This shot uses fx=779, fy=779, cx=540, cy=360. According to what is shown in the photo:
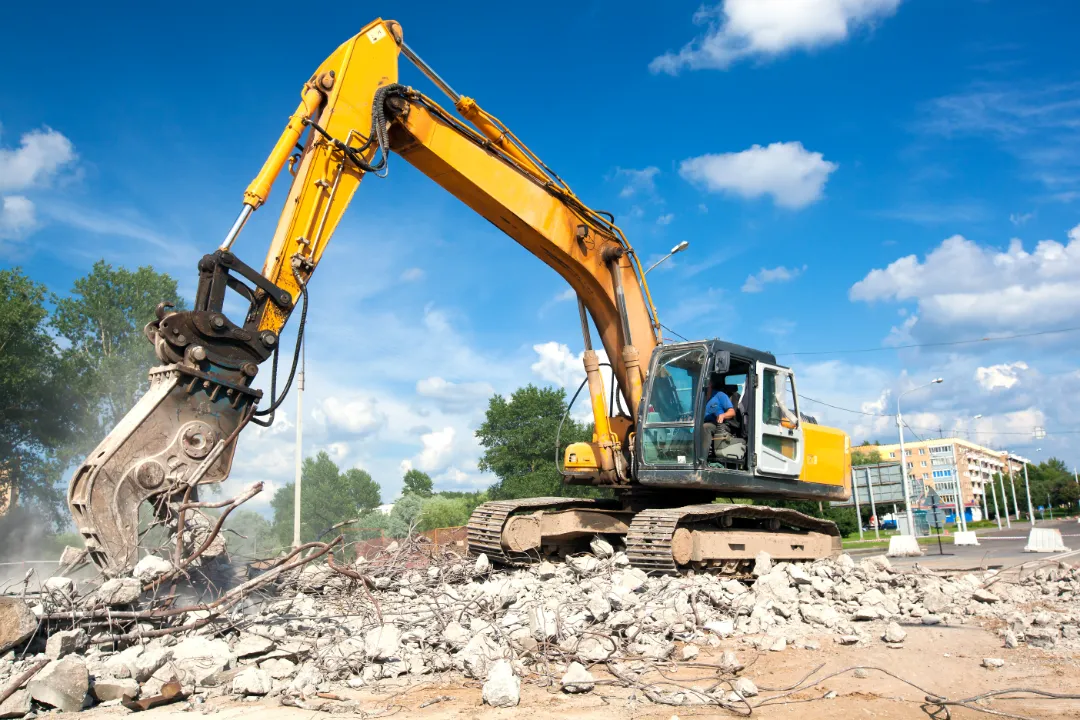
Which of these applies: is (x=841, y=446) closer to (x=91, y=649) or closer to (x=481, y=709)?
(x=481, y=709)

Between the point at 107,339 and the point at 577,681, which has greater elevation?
the point at 107,339

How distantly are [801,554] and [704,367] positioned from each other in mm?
3179

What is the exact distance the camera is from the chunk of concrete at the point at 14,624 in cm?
497

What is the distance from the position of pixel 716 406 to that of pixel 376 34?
546 centimetres

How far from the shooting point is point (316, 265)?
7.20 m

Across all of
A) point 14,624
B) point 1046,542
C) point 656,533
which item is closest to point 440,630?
point 14,624

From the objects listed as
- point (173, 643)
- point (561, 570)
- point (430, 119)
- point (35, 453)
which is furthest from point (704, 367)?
point (35, 453)

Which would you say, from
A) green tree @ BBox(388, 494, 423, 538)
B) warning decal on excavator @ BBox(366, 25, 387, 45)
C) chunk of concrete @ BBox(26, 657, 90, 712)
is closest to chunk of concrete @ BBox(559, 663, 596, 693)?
chunk of concrete @ BBox(26, 657, 90, 712)

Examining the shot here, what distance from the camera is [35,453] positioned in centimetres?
2725

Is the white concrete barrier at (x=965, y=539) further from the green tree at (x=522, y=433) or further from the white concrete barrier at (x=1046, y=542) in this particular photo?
the green tree at (x=522, y=433)

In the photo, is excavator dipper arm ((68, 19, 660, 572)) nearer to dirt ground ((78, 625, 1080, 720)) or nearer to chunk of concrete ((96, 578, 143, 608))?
chunk of concrete ((96, 578, 143, 608))

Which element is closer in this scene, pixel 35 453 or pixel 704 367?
pixel 704 367

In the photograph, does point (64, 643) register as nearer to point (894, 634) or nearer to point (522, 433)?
point (894, 634)

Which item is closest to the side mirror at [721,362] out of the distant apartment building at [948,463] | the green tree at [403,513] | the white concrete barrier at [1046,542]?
the white concrete barrier at [1046,542]
